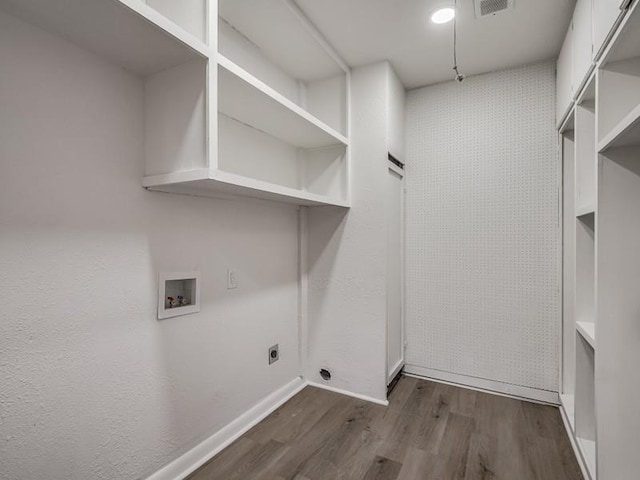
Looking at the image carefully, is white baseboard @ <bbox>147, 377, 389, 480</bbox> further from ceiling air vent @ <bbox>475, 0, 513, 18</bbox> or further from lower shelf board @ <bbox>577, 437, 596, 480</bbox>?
ceiling air vent @ <bbox>475, 0, 513, 18</bbox>

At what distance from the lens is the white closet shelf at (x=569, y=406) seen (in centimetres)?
185

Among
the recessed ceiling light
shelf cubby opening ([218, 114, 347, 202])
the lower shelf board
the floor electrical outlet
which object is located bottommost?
the lower shelf board

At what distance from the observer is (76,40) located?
1187 mm

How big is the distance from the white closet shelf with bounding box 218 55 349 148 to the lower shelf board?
2172 mm

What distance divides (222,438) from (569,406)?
2.10 meters

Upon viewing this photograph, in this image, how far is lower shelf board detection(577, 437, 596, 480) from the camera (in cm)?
150

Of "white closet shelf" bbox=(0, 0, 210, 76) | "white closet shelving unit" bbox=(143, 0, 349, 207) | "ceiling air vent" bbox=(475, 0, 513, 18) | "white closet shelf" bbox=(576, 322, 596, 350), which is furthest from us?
"ceiling air vent" bbox=(475, 0, 513, 18)

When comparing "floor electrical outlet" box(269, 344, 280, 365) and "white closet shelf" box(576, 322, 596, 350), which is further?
"floor electrical outlet" box(269, 344, 280, 365)

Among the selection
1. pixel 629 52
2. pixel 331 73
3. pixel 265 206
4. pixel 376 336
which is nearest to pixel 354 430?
pixel 376 336

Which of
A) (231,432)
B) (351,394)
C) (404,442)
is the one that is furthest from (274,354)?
(404,442)

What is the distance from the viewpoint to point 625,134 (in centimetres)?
116

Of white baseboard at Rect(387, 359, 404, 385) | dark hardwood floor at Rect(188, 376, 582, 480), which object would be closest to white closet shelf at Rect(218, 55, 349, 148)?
white baseboard at Rect(387, 359, 404, 385)

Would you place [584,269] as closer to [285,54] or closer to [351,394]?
[351,394]

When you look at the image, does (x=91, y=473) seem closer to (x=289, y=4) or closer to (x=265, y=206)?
(x=265, y=206)
